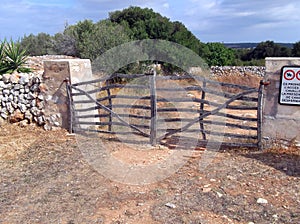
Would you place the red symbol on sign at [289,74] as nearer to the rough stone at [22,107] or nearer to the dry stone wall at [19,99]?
the dry stone wall at [19,99]

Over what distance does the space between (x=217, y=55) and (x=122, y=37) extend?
10.9 metres

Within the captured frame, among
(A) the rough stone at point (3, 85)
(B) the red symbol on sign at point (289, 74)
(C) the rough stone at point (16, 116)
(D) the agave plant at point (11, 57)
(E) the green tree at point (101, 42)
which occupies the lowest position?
(C) the rough stone at point (16, 116)

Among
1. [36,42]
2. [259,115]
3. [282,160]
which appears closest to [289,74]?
[259,115]

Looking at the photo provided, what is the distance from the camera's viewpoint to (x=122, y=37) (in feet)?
42.4

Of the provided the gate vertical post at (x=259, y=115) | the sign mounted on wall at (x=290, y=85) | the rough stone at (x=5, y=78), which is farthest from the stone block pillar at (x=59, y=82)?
the sign mounted on wall at (x=290, y=85)

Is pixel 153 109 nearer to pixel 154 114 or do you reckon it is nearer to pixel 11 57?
pixel 154 114

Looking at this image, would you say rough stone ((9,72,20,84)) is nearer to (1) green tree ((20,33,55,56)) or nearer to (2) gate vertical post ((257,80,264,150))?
(2) gate vertical post ((257,80,264,150))

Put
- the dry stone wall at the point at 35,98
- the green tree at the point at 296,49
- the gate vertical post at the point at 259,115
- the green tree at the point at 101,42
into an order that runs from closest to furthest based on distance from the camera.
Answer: the gate vertical post at the point at 259,115 < the dry stone wall at the point at 35,98 < the green tree at the point at 101,42 < the green tree at the point at 296,49

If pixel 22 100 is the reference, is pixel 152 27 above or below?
above

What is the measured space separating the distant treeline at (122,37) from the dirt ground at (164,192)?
293 inches

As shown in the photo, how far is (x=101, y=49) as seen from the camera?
12.5m

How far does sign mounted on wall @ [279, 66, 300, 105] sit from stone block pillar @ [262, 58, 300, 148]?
6 centimetres

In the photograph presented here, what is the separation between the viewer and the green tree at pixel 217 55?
21.6 meters

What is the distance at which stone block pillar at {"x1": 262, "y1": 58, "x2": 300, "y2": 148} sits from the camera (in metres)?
4.72
